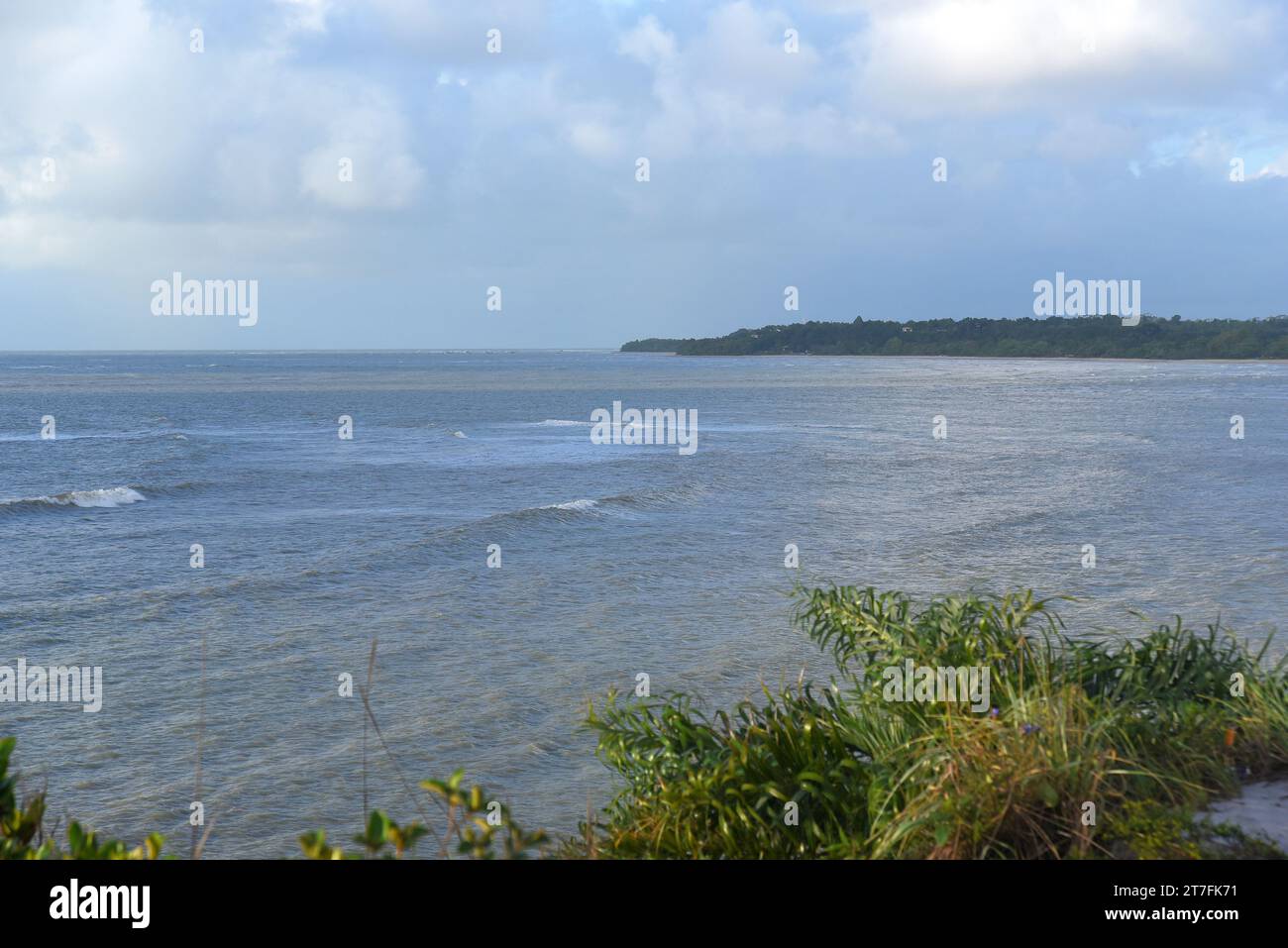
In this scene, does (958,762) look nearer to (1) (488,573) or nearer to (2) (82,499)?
(1) (488,573)

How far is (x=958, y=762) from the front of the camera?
426 cm

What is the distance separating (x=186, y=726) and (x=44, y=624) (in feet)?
17.0

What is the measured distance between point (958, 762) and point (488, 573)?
535 inches

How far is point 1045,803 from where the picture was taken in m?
4.16

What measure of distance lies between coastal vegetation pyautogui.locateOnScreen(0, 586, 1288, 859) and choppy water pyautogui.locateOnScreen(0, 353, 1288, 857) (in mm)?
3457

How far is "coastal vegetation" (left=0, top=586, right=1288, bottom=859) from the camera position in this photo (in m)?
4.08

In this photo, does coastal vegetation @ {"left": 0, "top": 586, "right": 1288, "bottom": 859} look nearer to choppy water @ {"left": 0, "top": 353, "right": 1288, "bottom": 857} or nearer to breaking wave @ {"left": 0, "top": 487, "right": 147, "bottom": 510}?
choppy water @ {"left": 0, "top": 353, "right": 1288, "bottom": 857}

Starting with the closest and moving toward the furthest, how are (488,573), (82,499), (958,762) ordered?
(958,762) → (488,573) → (82,499)

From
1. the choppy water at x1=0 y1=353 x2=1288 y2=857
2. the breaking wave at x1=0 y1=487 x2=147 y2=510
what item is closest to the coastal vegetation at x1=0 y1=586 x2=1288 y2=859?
the choppy water at x1=0 y1=353 x2=1288 y2=857

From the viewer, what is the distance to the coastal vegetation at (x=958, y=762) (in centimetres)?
408

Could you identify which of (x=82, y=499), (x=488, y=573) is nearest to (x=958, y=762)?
(x=488, y=573)
